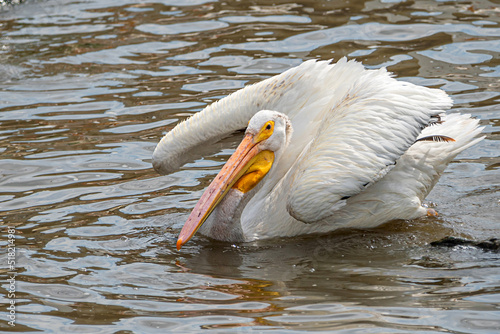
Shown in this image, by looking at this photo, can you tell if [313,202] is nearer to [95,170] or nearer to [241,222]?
[241,222]

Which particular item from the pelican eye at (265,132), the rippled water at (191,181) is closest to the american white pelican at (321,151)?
the pelican eye at (265,132)

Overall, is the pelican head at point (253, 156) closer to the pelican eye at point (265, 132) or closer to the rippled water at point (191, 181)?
the pelican eye at point (265, 132)

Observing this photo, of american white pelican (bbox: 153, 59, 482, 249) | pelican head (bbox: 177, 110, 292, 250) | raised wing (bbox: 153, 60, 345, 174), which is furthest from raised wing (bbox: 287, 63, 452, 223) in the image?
raised wing (bbox: 153, 60, 345, 174)

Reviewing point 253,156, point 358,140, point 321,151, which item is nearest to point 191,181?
point 253,156

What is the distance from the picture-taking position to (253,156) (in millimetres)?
5711

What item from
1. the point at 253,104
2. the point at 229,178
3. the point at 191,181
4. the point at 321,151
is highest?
the point at 253,104

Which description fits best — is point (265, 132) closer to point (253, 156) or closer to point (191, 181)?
point (253, 156)

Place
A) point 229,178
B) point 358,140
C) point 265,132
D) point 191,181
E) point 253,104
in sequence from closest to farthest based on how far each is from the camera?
1. point 358,140
2. point 229,178
3. point 265,132
4. point 253,104
5. point 191,181

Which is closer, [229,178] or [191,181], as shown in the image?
[229,178]

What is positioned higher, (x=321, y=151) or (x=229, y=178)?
(x=321, y=151)

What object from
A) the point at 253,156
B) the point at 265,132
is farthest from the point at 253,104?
the point at 253,156

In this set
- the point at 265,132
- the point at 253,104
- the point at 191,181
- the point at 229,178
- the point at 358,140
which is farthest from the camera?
the point at 191,181

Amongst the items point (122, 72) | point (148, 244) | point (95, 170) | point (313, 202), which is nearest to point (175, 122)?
point (95, 170)

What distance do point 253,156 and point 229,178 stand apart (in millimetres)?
257
